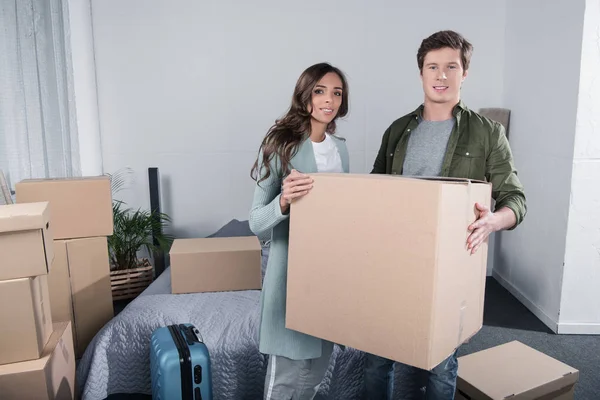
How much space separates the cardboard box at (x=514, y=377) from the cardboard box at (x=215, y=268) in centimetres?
100

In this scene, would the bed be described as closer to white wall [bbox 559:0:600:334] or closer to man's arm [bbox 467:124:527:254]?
man's arm [bbox 467:124:527:254]

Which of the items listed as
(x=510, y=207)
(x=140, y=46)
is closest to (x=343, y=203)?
(x=510, y=207)

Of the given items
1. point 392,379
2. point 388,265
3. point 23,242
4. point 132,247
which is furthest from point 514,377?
point 132,247

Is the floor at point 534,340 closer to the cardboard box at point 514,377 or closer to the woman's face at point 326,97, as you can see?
the cardboard box at point 514,377

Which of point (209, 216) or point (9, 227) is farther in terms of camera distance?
point (209, 216)

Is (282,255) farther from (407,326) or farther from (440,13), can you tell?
(440,13)

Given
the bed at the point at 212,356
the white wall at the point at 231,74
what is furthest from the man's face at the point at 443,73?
the white wall at the point at 231,74

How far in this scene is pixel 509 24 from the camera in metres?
3.29

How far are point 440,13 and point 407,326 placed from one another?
2.88 m

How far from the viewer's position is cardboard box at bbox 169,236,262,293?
7.13 feet

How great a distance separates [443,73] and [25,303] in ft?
4.59

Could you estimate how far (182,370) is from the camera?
1539 millimetres

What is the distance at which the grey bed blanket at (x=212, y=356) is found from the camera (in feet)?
5.91

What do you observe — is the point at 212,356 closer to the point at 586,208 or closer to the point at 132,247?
the point at 132,247
